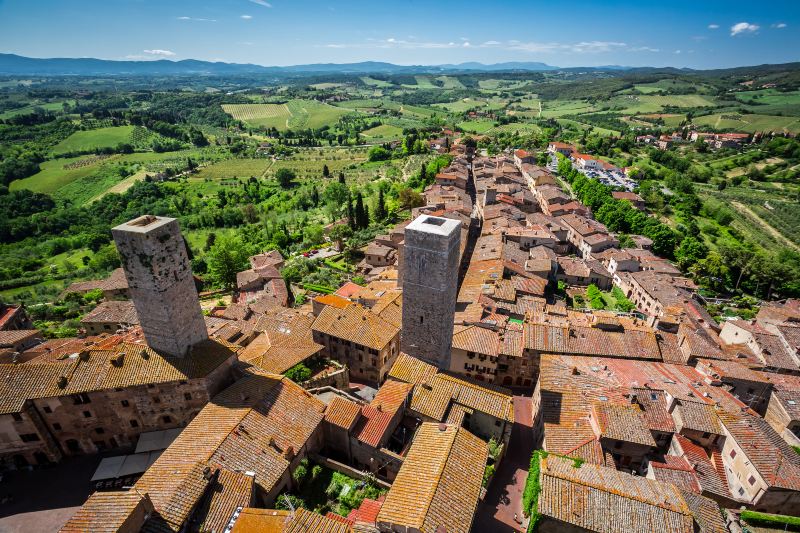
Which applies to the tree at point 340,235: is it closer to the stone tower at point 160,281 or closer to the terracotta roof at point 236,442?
the stone tower at point 160,281

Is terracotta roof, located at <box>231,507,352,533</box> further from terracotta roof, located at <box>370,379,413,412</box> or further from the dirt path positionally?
the dirt path

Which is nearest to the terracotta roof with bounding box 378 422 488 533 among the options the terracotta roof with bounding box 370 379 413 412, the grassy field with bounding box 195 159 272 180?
the terracotta roof with bounding box 370 379 413 412

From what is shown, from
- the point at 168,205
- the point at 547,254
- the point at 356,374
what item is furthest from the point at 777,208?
the point at 168,205

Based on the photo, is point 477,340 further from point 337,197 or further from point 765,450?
point 337,197

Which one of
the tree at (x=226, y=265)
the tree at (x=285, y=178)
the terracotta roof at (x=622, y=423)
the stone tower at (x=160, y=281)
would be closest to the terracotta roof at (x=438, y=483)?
the terracotta roof at (x=622, y=423)

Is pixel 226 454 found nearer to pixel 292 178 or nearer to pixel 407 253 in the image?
pixel 407 253

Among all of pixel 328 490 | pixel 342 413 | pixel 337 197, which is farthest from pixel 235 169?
pixel 328 490
